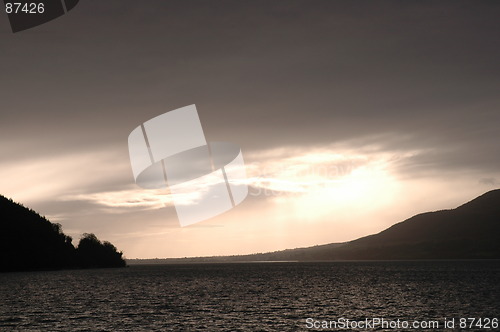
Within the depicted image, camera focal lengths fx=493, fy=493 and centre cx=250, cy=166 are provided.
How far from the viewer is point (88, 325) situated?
71.0 m

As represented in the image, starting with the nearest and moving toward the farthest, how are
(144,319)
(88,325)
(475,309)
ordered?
(88,325), (144,319), (475,309)

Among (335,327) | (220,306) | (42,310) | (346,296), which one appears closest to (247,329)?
(335,327)

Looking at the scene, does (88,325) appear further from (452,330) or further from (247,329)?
(452,330)

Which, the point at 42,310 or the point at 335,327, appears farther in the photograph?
the point at 42,310

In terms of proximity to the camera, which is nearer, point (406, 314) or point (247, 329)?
point (247, 329)

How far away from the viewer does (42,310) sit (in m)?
90.5

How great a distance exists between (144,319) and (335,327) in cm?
2998

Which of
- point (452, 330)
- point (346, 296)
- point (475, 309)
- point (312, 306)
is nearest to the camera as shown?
point (452, 330)

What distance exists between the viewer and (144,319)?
77562 mm

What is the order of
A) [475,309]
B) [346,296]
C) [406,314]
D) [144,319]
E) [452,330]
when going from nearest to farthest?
[452,330]
[144,319]
[406,314]
[475,309]
[346,296]

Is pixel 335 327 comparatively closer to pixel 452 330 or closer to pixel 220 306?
pixel 452 330

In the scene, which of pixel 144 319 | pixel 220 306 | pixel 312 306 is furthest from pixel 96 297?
pixel 312 306

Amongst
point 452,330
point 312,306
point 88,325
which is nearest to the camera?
point 452,330

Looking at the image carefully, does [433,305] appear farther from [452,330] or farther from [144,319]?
[144,319]
